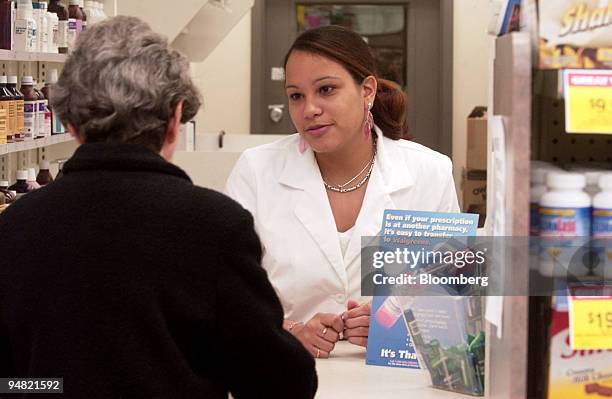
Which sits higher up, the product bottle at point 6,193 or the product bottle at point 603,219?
the product bottle at point 603,219

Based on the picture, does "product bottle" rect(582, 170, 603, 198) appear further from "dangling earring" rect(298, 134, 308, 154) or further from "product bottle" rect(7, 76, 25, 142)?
"product bottle" rect(7, 76, 25, 142)

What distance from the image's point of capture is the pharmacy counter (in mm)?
1909

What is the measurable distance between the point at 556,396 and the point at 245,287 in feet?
1.70

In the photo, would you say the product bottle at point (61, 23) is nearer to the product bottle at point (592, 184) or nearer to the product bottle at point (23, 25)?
the product bottle at point (23, 25)

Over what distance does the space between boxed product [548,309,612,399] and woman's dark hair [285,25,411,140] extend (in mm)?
1370

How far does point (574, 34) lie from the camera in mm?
1412

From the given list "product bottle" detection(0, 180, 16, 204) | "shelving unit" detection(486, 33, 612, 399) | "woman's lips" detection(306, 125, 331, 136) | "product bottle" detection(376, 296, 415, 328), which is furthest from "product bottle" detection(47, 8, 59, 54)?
"shelving unit" detection(486, 33, 612, 399)

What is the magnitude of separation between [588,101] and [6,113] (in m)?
2.12

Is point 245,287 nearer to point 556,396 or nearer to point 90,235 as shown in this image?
point 90,235

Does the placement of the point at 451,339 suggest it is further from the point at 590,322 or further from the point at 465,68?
the point at 465,68

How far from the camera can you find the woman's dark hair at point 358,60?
2629 mm

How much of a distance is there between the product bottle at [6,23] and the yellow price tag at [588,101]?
2.14 metres

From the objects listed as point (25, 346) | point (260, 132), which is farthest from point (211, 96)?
point (25, 346)

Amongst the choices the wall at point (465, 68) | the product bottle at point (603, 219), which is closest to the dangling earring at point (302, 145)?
the product bottle at point (603, 219)
